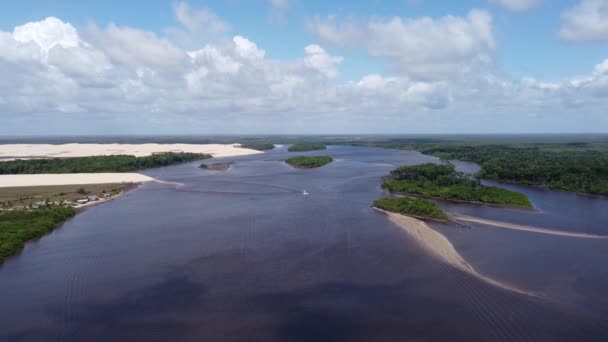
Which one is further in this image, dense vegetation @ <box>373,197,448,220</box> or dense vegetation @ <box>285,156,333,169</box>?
dense vegetation @ <box>285,156,333,169</box>

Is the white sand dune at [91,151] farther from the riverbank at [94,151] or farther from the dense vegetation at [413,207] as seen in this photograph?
the dense vegetation at [413,207]

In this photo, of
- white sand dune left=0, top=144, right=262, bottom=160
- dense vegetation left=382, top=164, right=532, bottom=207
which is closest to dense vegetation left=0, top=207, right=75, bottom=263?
dense vegetation left=382, top=164, right=532, bottom=207

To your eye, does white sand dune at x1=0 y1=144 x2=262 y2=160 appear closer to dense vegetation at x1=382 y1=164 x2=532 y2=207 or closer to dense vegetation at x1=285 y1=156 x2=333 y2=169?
dense vegetation at x1=285 y1=156 x2=333 y2=169

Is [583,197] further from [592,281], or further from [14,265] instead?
[14,265]

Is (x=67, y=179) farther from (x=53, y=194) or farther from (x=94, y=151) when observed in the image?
(x=94, y=151)

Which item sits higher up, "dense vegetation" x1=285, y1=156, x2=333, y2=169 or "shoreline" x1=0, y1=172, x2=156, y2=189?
"dense vegetation" x1=285, y1=156, x2=333, y2=169
